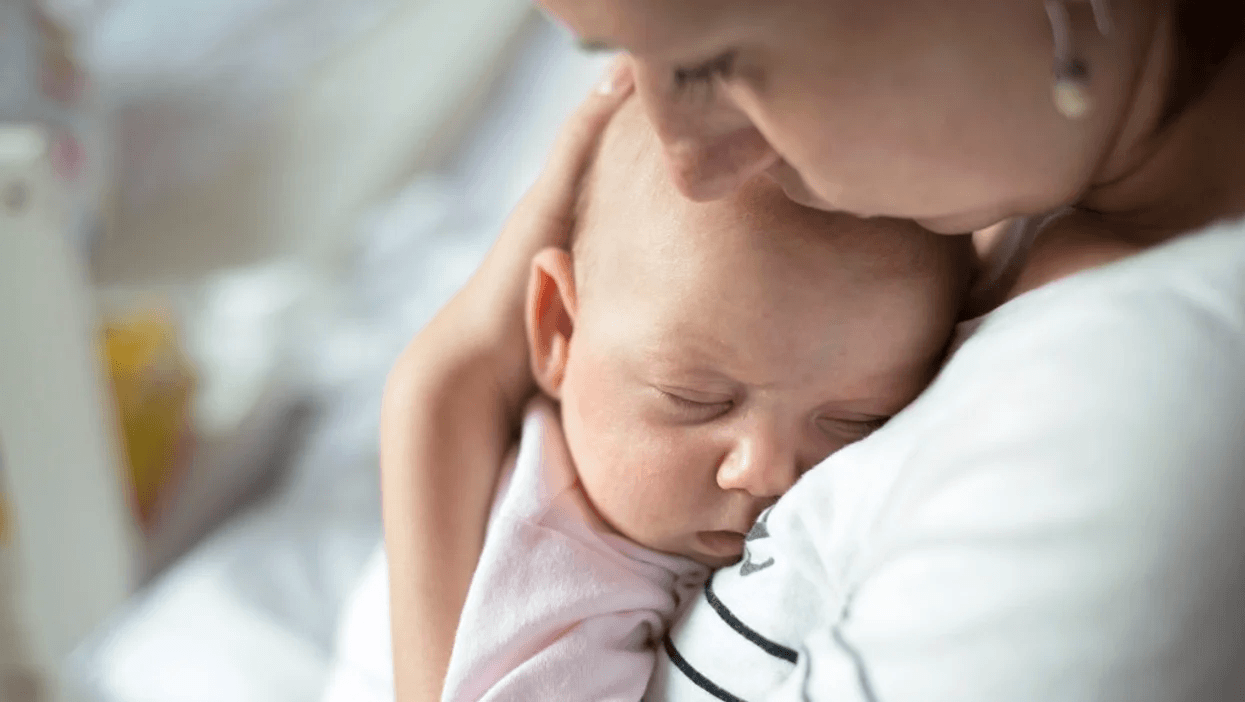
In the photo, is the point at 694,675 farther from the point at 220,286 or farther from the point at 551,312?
the point at 220,286

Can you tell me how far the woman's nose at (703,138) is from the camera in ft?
1.67

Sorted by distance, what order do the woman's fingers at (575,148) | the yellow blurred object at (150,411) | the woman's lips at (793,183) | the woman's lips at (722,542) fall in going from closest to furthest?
the woman's lips at (793,183) < the woman's lips at (722,542) < the woman's fingers at (575,148) < the yellow blurred object at (150,411)

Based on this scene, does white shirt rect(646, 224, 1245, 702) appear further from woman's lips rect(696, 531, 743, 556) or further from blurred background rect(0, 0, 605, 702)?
blurred background rect(0, 0, 605, 702)

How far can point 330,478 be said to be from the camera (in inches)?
70.2

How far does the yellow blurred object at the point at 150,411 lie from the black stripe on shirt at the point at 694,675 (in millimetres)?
1371

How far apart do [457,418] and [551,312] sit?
0.36ft

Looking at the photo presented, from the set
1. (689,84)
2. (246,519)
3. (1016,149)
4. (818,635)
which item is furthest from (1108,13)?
(246,519)

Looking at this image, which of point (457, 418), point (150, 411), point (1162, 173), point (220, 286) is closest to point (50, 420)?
point (150, 411)

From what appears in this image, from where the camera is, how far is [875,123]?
50 centimetres

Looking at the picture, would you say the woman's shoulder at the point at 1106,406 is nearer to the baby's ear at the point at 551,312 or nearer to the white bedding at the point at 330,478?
the baby's ear at the point at 551,312

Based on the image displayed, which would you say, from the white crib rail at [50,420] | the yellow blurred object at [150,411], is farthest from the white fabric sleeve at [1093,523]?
Result: the yellow blurred object at [150,411]

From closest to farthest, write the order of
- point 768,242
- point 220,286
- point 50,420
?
point 768,242 → point 50,420 → point 220,286

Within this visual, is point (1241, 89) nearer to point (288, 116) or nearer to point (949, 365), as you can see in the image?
point (949, 365)

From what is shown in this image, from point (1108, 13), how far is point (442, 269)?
1.65 metres
